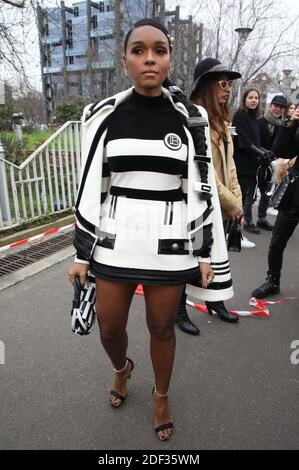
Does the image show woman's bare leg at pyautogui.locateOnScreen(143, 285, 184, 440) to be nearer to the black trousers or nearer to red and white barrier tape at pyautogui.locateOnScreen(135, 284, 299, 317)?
red and white barrier tape at pyautogui.locateOnScreen(135, 284, 299, 317)

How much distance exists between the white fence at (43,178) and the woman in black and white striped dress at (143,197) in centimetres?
370

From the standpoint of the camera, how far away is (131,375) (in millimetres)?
2373

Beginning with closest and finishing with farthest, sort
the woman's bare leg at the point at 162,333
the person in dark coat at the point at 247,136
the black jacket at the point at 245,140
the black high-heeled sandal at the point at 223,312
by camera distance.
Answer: the woman's bare leg at the point at 162,333
the black high-heeled sandal at the point at 223,312
the person in dark coat at the point at 247,136
the black jacket at the point at 245,140

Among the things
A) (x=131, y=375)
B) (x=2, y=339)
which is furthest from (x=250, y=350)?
(x=2, y=339)

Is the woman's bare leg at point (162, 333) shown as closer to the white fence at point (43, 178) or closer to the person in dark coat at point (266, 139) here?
the white fence at point (43, 178)

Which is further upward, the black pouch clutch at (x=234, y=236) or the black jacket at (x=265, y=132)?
the black jacket at (x=265, y=132)

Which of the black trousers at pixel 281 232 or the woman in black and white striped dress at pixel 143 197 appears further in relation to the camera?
the black trousers at pixel 281 232

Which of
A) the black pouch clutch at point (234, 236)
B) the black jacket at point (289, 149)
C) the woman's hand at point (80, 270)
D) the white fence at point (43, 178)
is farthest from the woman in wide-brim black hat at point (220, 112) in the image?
the white fence at point (43, 178)

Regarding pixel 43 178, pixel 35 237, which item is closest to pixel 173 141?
pixel 35 237

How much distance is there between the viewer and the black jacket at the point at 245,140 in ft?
16.2

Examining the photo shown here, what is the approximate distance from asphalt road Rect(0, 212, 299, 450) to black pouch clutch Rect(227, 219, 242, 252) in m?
0.69

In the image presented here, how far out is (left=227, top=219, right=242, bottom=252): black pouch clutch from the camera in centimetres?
278

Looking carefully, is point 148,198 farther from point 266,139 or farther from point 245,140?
point 266,139

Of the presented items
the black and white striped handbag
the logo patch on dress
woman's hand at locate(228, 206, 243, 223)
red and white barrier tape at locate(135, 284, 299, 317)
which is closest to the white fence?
red and white barrier tape at locate(135, 284, 299, 317)
